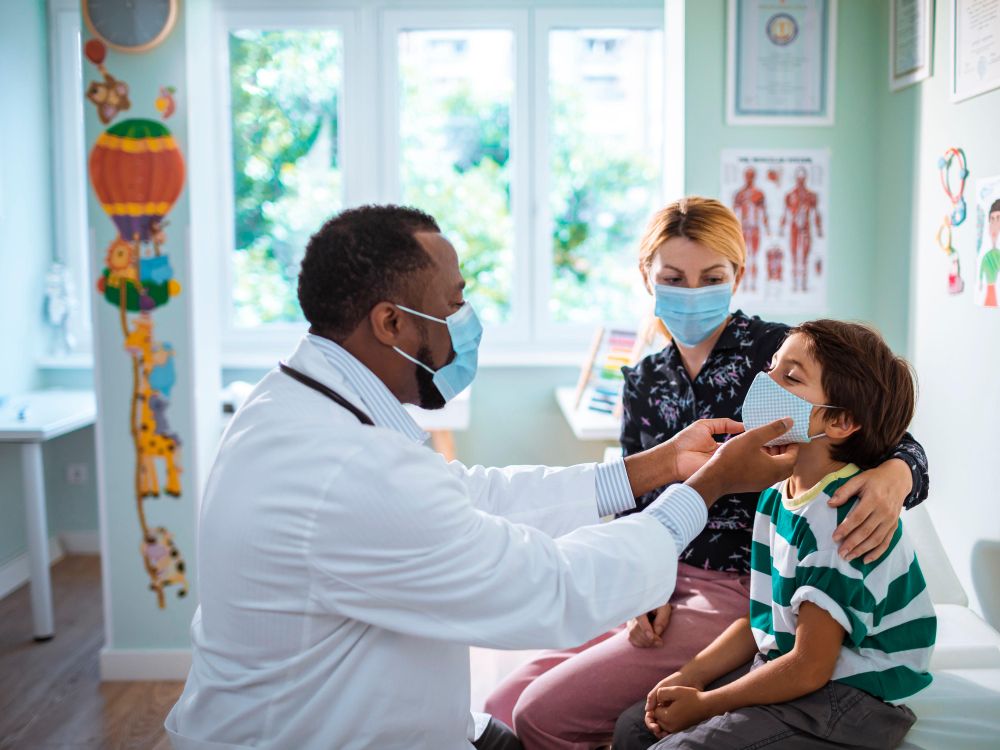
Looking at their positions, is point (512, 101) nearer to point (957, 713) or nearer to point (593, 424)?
→ point (593, 424)

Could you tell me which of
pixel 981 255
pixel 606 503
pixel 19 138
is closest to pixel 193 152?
pixel 19 138

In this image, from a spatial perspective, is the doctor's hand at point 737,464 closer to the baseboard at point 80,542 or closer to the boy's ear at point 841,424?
the boy's ear at point 841,424

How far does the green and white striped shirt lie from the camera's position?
134 centimetres

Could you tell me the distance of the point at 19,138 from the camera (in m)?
3.79

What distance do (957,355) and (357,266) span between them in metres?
1.58

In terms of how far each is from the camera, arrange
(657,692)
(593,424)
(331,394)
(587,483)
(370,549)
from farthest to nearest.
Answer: (593,424) < (587,483) < (657,692) < (331,394) < (370,549)

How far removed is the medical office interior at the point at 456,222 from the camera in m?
2.26

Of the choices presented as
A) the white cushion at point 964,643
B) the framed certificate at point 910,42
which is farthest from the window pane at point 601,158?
the white cushion at point 964,643

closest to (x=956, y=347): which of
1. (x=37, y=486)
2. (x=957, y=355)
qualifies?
(x=957, y=355)

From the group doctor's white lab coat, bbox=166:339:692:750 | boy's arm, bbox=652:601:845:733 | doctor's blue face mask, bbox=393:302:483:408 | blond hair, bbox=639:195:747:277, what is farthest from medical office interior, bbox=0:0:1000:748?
doctor's blue face mask, bbox=393:302:483:408

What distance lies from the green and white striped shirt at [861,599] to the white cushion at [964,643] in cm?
46

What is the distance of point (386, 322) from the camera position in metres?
1.32

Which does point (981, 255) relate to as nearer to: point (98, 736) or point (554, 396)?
point (554, 396)

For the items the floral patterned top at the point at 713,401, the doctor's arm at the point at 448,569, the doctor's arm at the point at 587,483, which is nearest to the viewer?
the doctor's arm at the point at 448,569
